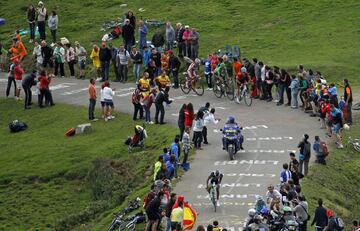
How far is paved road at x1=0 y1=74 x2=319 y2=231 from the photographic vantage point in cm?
3934

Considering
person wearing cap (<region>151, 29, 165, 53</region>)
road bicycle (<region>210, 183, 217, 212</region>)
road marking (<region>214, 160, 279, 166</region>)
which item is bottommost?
road bicycle (<region>210, 183, 217, 212</region>)

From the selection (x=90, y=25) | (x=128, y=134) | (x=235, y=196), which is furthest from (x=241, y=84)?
(x=90, y=25)

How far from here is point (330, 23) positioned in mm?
70812

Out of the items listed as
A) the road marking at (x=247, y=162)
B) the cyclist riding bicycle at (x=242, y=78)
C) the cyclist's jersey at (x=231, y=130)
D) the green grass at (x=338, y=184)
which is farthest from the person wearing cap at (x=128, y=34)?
the road marking at (x=247, y=162)

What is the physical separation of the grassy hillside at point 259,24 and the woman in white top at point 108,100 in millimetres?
11973

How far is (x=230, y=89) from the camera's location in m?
56.3

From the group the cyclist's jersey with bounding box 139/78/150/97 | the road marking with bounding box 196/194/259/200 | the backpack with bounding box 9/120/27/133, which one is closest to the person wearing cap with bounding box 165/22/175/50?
the cyclist's jersey with bounding box 139/78/150/97

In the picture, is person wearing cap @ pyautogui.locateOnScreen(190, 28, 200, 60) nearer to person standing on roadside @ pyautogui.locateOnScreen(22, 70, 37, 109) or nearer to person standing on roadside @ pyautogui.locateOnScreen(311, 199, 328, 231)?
person standing on roadside @ pyautogui.locateOnScreen(22, 70, 37, 109)

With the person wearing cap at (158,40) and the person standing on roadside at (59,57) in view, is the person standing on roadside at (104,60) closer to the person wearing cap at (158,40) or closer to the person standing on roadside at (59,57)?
the person standing on roadside at (59,57)

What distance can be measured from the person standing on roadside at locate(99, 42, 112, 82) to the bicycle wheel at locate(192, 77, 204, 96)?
214 inches

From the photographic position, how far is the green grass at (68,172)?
43.9m

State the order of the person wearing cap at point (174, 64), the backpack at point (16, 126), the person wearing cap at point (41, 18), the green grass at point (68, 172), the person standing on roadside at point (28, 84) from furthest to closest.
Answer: the person wearing cap at point (41, 18)
the person wearing cap at point (174, 64)
the person standing on roadside at point (28, 84)
the backpack at point (16, 126)
the green grass at point (68, 172)

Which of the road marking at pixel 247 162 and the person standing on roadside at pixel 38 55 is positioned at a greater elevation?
the person standing on roadside at pixel 38 55

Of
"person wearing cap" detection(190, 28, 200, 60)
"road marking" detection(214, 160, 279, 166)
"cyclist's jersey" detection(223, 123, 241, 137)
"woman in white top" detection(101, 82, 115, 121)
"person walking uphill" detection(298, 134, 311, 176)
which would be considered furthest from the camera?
"person wearing cap" detection(190, 28, 200, 60)
